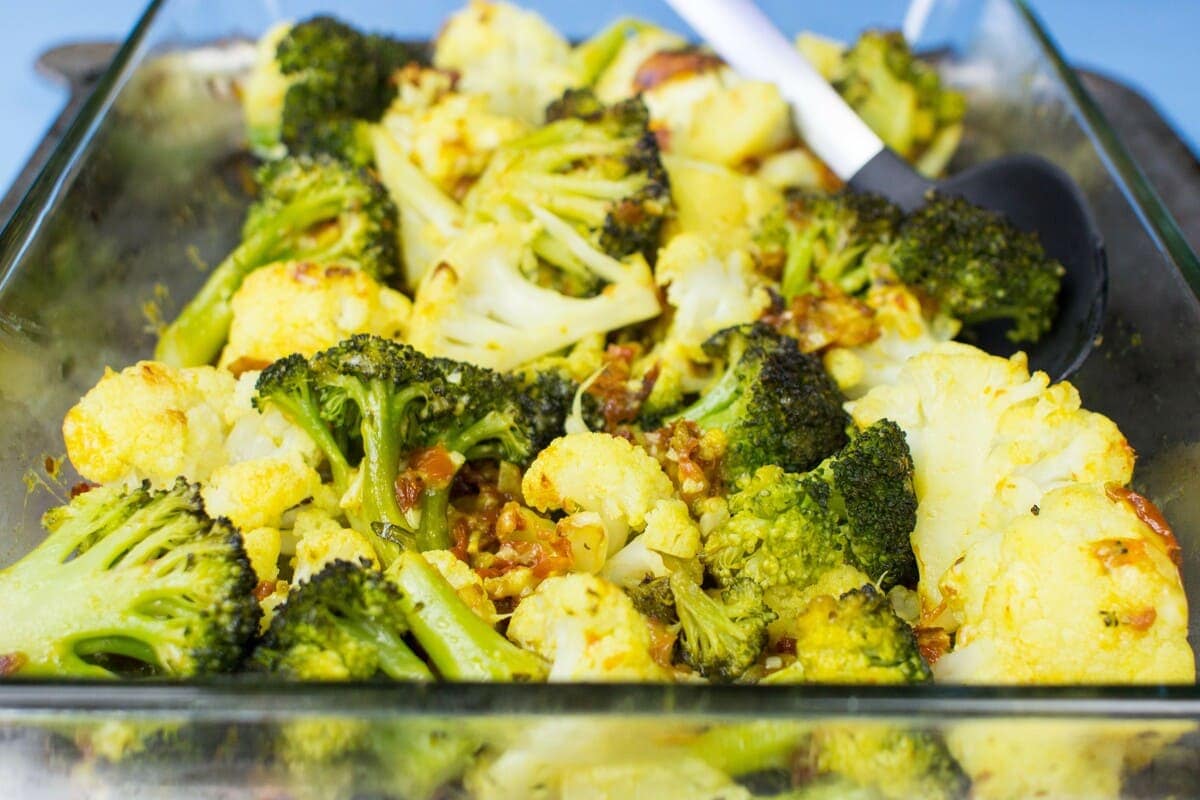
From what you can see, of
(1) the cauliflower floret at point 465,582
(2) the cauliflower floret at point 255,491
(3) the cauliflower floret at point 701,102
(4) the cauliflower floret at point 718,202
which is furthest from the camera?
(3) the cauliflower floret at point 701,102

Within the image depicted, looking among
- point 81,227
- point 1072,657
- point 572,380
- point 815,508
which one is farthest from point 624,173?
point 1072,657

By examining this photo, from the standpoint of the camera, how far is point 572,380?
1565mm

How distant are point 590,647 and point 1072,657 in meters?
0.51

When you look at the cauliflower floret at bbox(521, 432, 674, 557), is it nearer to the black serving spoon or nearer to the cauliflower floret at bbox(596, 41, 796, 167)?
the black serving spoon

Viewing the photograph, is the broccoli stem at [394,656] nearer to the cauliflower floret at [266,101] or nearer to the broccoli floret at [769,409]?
the broccoli floret at [769,409]

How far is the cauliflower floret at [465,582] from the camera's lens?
46.4 inches

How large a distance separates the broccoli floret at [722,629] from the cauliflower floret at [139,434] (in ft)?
2.15

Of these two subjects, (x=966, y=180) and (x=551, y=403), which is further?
(x=966, y=180)

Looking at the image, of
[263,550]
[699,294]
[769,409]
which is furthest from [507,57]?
[263,550]

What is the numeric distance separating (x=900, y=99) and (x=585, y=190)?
2.78 feet

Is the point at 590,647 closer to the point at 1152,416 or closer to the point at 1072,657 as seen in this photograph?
the point at 1072,657

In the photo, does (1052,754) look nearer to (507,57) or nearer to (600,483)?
(600,483)

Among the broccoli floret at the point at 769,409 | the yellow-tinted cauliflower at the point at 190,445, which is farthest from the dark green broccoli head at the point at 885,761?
the yellow-tinted cauliflower at the point at 190,445

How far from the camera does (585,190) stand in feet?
5.79
